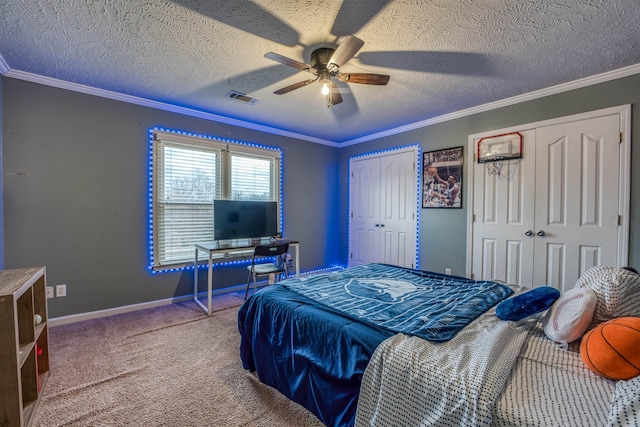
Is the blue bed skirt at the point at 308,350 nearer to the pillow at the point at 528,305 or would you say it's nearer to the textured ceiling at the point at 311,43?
the pillow at the point at 528,305

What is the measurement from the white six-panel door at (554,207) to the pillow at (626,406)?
7.90 ft

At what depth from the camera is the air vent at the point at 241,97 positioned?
304 cm

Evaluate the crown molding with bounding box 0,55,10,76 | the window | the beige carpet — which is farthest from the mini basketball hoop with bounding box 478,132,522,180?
the crown molding with bounding box 0,55,10,76

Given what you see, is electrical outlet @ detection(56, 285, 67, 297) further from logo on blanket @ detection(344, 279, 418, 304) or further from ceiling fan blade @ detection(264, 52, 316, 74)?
ceiling fan blade @ detection(264, 52, 316, 74)

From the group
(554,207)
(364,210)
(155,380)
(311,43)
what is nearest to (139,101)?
(311,43)

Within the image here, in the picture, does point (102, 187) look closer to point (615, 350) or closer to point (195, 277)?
point (195, 277)

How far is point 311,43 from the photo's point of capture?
6.95 feet

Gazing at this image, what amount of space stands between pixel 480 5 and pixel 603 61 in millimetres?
1524

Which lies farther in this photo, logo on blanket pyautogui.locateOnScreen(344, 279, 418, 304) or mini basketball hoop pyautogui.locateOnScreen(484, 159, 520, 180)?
mini basketball hoop pyautogui.locateOnScreen(484, 159, 520, 180)

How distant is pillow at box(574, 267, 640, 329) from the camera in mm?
1229

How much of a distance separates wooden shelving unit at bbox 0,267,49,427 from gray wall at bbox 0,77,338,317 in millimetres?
1112

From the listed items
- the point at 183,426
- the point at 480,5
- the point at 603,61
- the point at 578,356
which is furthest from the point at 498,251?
the point at 183,426

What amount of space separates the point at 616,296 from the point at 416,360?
3.17 ft

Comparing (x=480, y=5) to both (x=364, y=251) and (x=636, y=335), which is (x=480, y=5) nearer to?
(x=636, y=335)
